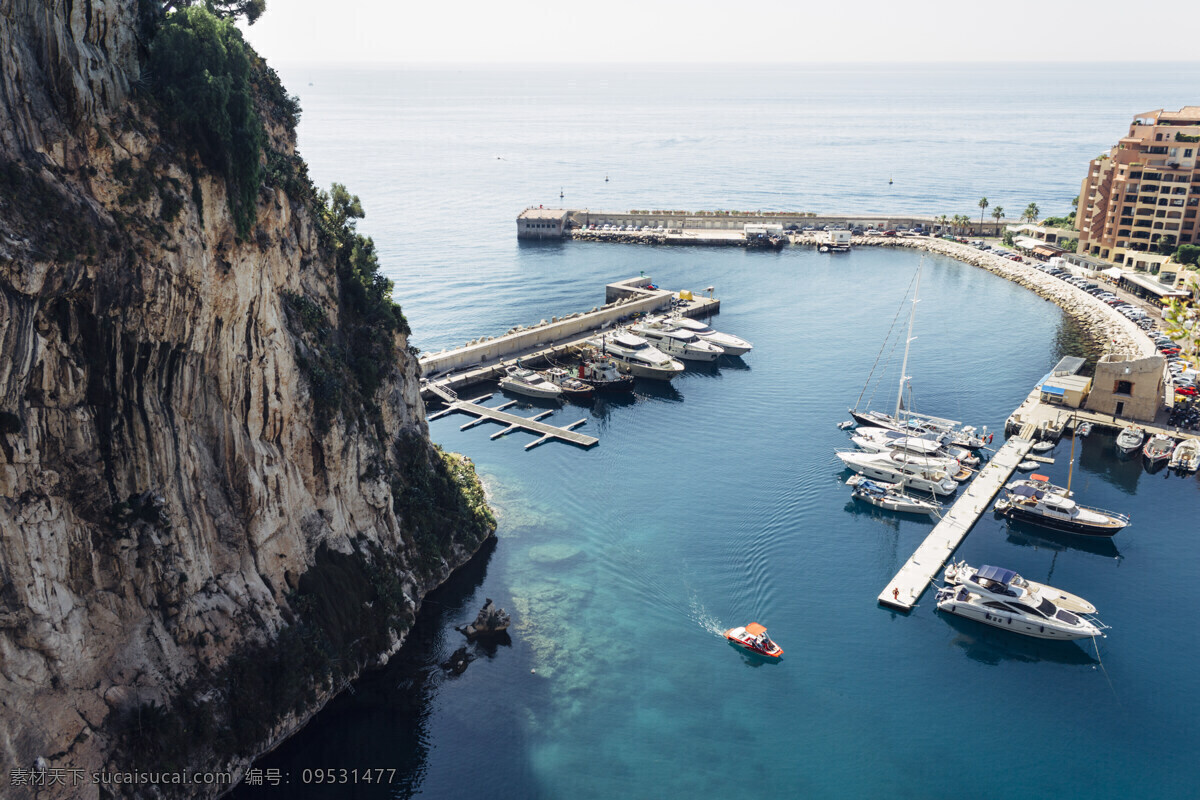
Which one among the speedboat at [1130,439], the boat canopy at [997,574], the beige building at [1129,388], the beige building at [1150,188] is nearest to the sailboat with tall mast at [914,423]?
the speedboat at [1130,439]

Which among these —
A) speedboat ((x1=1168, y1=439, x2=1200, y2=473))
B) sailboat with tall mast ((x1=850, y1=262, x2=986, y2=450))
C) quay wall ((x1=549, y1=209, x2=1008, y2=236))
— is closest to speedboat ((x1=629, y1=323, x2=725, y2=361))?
sailboat with tall mast ((x1=850, y1=262, x2=986, y2=450))

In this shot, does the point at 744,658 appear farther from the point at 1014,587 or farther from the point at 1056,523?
the point at 1056,523

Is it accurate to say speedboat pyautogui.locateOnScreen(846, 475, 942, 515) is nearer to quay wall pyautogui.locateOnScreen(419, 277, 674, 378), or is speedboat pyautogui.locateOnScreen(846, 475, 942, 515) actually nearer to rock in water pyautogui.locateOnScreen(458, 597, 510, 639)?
rock in water pyautogui.locateOnScreen(458, 597, 510, 639)

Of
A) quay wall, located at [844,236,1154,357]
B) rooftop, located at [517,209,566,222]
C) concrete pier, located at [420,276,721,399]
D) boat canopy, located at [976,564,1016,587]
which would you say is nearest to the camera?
boat canopy, located at [976,564,1016,587]

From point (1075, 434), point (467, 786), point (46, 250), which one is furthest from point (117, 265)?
point (1075, 434)

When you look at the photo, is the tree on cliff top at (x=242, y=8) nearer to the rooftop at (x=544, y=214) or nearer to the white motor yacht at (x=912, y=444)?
the white motor yacht at (x=912, y=444)

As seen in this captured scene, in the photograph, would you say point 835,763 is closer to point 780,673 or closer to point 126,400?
point 780,673
